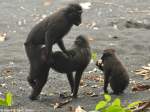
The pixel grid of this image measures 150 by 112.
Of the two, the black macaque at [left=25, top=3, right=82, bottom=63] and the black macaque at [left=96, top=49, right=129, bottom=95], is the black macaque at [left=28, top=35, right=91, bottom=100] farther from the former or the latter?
the black macaque at [left=96, top=49, right=129, bottom=95]

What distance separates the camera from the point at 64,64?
7.71 m

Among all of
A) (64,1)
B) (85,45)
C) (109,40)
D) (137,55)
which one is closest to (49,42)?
(85,45)

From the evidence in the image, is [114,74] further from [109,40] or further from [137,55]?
[109,40]

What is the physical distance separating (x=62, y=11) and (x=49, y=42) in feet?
1.60

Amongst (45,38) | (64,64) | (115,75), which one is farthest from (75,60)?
(115,75)

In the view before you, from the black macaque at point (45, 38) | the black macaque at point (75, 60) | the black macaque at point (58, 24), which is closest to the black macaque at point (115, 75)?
the black macaque at point (75, 60)

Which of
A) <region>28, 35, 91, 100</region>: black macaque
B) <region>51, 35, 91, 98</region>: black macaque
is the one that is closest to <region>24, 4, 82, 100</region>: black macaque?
<region>28, 35, 91, 100</region>: black macaque

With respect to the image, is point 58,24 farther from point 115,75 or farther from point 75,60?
point 115,75

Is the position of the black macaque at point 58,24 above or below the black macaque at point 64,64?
above

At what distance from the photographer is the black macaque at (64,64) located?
303 inches

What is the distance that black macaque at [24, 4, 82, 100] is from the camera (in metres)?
7.46

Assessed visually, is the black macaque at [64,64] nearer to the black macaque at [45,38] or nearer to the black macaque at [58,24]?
the black macaque at [45,38]

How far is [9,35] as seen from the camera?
46.4ft

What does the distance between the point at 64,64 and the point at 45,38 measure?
481mm
